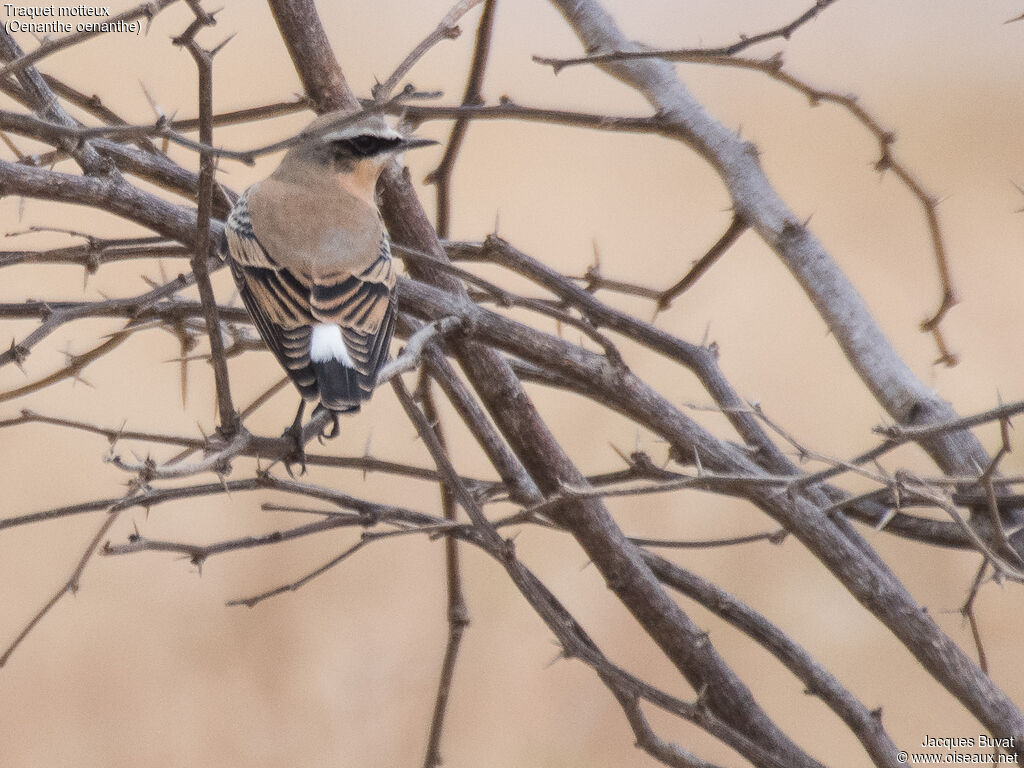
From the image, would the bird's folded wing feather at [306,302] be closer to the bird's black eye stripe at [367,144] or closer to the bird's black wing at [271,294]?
the bird's black wing at [271,294]

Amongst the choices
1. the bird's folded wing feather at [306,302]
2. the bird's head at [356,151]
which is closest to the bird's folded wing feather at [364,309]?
the bird's folded wing feather at [306,302]

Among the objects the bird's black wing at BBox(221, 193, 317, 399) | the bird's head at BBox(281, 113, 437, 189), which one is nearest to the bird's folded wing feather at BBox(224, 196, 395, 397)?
the bird's black wing at BBox(221, 193, 317, 399)

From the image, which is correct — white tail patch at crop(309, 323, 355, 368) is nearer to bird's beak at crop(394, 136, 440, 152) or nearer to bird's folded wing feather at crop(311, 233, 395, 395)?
bird's folded wing feather at crop(311, 233, 395, 395)

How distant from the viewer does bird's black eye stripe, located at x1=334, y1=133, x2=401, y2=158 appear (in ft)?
4.34

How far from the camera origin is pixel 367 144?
1370mm

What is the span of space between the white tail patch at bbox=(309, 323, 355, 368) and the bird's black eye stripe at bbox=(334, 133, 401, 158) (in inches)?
13.2

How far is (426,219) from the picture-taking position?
1144 mm

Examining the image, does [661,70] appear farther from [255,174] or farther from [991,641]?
[991,641]

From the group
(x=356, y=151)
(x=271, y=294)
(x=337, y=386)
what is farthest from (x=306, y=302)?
(x=356, y=151)

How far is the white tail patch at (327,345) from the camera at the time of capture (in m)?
1.02

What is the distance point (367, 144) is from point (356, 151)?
53 millimetres

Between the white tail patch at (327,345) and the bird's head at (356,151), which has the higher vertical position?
the bird's head at (356,151)

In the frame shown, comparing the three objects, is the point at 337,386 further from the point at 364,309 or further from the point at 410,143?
the point at 410,143

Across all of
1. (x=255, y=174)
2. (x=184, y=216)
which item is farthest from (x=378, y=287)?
(x=255, y=174)
